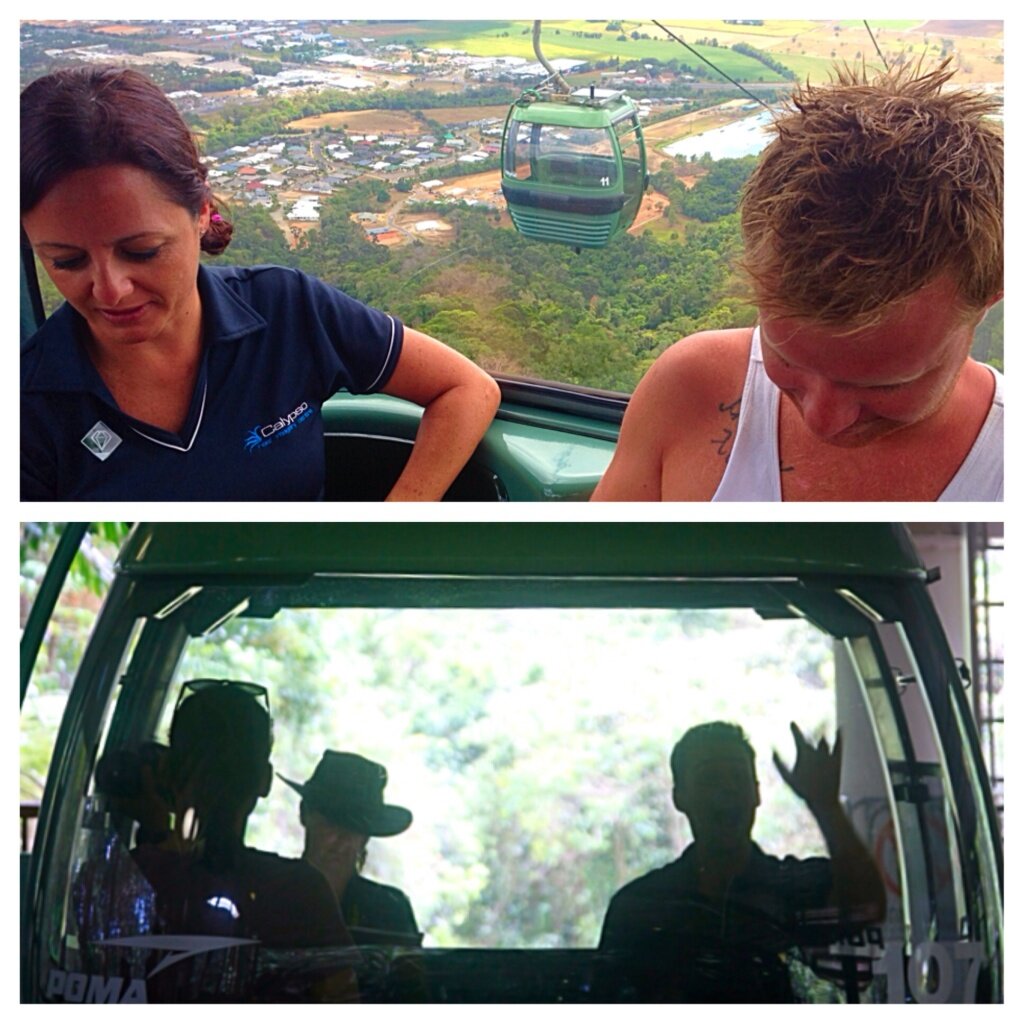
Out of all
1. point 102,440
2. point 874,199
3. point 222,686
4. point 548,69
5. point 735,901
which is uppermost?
point 548,69

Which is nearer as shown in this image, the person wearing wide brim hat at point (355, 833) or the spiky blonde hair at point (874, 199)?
the spiky blonde hair at point (874, 199)

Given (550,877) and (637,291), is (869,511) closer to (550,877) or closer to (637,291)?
(637,291)

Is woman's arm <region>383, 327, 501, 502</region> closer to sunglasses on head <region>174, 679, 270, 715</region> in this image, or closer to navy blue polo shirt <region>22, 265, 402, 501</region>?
navy blue polo shirt <region>22, 265, 402, 501</region>

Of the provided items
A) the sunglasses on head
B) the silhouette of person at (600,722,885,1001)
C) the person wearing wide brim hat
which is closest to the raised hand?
the silhouette of person at (600,722,885,1001)

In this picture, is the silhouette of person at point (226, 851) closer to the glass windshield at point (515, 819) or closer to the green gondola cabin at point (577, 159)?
the glass windshield at point (515, 819)

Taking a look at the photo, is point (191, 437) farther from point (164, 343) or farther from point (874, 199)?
point (874, 199)

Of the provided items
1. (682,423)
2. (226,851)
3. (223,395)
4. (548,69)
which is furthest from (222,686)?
(548,69)

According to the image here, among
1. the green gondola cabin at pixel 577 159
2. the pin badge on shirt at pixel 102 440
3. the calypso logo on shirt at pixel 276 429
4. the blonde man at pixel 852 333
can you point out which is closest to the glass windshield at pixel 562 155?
the green gondola cabin at pixel 577 159
